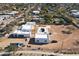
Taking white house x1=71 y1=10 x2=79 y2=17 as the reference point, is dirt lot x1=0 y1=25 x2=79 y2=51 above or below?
below

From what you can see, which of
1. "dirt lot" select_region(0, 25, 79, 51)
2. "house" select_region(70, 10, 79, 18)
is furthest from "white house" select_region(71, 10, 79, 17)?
"dirt lot" select_region(0, 25, 79, 51)

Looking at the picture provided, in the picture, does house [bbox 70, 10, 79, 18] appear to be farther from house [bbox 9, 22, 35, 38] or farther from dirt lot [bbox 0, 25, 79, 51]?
house [bbox 9, 22, 35, 38]

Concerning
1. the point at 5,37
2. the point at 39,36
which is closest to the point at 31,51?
the point at 39,36

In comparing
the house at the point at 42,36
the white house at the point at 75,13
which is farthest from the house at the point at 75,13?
the house at the point at 42,36

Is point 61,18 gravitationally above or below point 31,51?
above

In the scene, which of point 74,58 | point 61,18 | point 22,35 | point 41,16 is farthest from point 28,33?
point 74,58

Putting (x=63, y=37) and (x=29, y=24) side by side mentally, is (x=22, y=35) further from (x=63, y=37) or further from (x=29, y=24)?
(x=63, y=37)

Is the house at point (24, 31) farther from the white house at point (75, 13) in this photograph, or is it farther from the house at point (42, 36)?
the white house at point (75, 13)

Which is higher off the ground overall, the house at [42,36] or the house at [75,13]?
the house at [75,13]

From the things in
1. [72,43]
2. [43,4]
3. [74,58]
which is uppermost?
[43,4]
